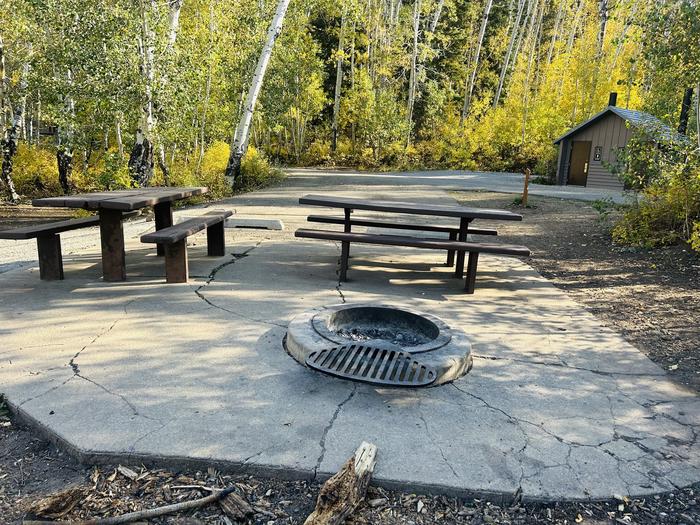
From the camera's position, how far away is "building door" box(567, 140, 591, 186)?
22.8 metres

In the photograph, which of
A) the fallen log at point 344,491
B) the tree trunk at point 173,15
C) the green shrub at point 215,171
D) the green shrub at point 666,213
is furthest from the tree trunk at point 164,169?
the fallen log at point 344,491

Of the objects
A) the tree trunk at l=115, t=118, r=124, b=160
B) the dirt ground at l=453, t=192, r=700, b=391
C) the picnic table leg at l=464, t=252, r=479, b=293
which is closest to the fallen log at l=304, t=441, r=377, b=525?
the dirt ground at l=453, t=192, r=700, b=391

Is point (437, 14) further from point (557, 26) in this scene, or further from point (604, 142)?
point (604, 142)

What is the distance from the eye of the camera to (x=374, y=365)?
3295 mm

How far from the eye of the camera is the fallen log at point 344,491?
6.61 ft

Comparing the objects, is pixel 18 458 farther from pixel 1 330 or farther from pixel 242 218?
pixel 242 218

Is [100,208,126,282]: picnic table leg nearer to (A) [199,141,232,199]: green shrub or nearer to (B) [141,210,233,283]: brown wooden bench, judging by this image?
(B) [141,210,233,283]: brown wooden bench

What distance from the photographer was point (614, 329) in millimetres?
4566

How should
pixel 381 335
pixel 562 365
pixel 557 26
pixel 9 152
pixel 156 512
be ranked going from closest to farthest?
1. pixel 156 512
2. pixel 562 365
3. pixel 381 335
4. pixel 9 152
5. pixel 557 26

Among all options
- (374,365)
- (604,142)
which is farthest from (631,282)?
(604,142)

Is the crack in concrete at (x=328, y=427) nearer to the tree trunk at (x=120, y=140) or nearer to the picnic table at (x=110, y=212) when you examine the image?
the picnic table at (x=110, y=212)

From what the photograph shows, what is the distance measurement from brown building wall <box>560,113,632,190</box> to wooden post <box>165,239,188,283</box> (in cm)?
2015

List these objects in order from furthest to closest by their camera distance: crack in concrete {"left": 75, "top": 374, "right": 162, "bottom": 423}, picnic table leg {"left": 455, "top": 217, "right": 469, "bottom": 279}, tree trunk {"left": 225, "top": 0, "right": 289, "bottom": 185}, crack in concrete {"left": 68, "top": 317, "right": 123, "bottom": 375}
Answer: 1. tree trunk {"left": 225, "top": 0, "right": 289, "bottom": 185}
2. picnic table leg {"left": 455, "top": 217, "right": 469, "bottom": 279}
3. crack in concrete {"left": 68, "top": 317, "right": 123, "bottom": 375}
4. crack in concrete {"left": 75, "top": 374, "right": 162, "bottom": 423}

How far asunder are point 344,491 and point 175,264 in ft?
12.2
